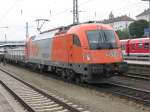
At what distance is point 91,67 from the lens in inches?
749

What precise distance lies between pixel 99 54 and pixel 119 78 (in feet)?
16.1

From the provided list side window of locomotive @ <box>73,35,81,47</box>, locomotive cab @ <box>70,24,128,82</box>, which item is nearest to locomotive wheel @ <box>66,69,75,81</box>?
locomotive cab @ <box>70,24,128,82</box>

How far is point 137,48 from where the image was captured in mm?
46500

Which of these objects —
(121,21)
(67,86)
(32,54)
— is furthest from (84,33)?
(121,21)

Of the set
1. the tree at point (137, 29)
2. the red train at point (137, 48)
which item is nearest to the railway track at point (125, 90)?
the red train at point (137, 48)

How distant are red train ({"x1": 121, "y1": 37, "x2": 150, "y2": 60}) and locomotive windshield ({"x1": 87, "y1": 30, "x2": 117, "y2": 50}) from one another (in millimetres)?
21235

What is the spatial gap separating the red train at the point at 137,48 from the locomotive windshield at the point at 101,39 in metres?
21.2

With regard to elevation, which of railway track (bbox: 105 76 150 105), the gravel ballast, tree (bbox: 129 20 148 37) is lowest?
the gravel ballast

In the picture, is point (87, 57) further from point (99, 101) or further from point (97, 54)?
point (99, 101)

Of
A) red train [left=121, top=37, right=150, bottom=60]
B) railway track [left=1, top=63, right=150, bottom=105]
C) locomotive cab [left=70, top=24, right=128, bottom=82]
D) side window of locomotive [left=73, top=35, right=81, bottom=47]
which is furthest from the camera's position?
red train [left=121, top=37, right=150, bottom=60]

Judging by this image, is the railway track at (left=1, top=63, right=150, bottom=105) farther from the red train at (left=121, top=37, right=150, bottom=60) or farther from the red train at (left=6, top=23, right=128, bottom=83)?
the red train at (left=121, top=37, right=150, bottom=60)

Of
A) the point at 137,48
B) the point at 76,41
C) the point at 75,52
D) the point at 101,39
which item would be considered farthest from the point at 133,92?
the point at 137,48

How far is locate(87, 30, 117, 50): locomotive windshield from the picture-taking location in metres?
20.0

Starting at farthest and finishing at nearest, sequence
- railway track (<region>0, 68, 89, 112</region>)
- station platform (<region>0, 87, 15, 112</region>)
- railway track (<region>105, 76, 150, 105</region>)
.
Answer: railway track (<region>105, 76, 150, 105</region>) < station platform (<region>0, 87, 15, 112</region>) < railway track (<region>0, 68, 89, 112</region>)
